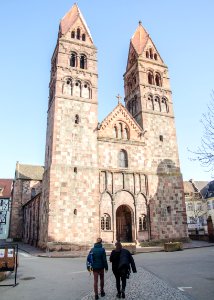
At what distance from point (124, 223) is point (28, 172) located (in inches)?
1157

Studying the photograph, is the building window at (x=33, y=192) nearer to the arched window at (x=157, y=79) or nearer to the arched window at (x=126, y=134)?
the arched window at (x=126, y=134)

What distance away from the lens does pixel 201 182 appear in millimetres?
62969

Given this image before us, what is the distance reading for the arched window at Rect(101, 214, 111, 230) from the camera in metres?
25.9

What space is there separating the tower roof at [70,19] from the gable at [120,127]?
1273 cm

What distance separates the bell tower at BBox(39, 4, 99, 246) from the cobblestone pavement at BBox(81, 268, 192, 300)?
13.9 m

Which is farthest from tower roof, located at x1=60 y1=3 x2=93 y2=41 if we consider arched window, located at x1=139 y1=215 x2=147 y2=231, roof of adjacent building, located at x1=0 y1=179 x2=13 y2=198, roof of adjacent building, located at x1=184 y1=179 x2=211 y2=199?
roof of adjacent building, located at x1=184 y1=179 x2=211 y2=199

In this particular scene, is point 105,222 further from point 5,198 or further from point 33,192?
point 5,198

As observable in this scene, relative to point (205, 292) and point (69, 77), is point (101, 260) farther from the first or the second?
point (69, 77)

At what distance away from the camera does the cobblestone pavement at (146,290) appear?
25.4 ft

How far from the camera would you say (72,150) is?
26.8m

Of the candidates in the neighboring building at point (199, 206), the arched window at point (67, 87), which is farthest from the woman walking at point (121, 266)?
the neighboring building at point (199, 206)

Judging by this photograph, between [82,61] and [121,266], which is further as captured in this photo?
[82,61]

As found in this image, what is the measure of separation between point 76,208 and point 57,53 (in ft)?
63.3

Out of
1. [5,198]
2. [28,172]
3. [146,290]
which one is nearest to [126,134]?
[146,290]
